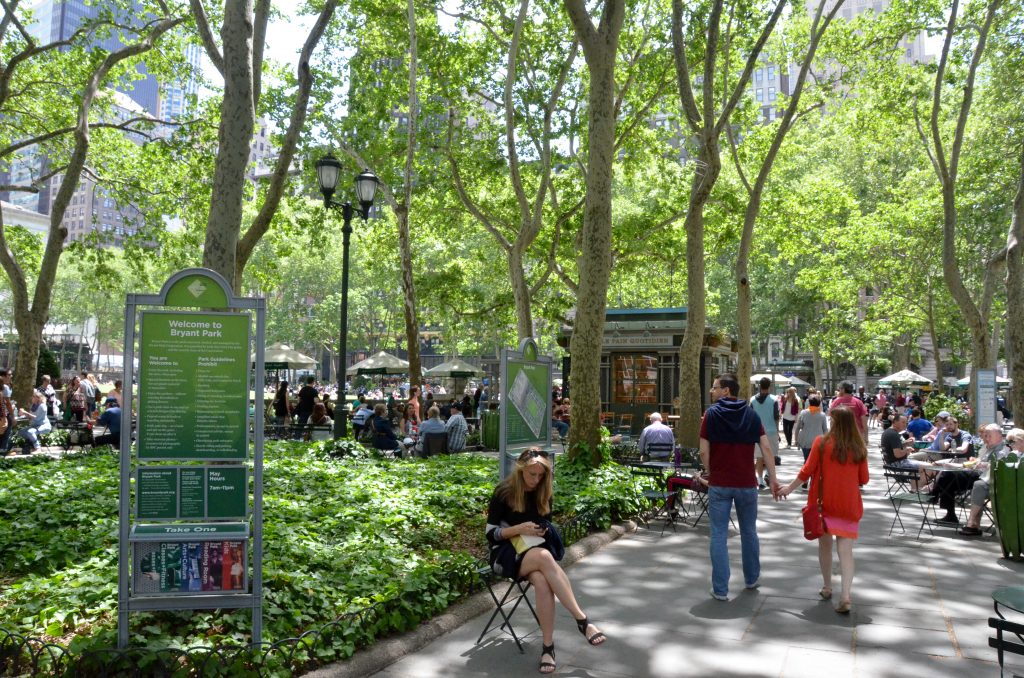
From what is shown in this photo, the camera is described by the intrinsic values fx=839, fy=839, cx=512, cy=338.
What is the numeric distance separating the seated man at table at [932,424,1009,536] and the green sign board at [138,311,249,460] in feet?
25.4

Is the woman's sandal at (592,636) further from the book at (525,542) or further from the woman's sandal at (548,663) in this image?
the book at (525,542)

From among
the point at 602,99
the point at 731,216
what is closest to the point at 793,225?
the point at 731,216

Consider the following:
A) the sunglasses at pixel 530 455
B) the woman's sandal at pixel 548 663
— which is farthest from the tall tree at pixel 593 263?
the woman's sandal at pixel 548 663

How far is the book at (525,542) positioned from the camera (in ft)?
17.5

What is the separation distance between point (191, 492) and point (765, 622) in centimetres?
395

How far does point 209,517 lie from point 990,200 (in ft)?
81.5

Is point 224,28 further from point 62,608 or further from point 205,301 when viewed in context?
point 62,608

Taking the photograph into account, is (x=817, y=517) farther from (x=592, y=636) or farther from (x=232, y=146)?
(x=232, y=146)

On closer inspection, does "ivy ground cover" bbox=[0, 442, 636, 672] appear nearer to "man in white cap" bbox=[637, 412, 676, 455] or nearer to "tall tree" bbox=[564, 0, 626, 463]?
"tall tree" bbox=[564, 0, 626, 463]

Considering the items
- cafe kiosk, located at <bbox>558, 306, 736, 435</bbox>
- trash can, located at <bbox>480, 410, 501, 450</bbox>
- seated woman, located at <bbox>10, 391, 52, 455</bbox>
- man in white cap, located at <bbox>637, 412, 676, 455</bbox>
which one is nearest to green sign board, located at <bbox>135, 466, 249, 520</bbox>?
man in white cap, located at <bbox>637, 412, 676, 455</bbox>

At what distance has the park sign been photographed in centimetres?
758

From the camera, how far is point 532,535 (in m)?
5.34

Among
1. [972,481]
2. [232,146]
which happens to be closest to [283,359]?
[232,146]

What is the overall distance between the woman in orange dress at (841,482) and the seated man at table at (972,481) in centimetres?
341
